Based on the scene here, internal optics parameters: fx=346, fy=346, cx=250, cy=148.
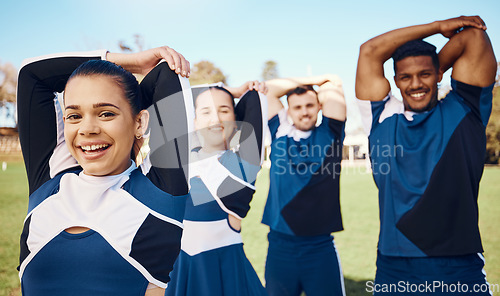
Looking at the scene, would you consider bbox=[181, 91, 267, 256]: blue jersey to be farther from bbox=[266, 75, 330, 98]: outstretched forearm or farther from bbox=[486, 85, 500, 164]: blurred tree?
bbox=[486, 85, 500, 164]: blurred tree

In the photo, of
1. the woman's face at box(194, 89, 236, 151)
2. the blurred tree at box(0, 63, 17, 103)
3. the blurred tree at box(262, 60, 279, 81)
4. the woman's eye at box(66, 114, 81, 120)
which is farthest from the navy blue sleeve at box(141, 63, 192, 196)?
the blurred tree at box(262, 60, 279, 81)

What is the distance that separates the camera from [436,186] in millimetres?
2271

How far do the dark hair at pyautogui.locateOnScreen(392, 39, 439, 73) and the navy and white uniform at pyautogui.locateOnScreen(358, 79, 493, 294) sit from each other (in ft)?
0.77

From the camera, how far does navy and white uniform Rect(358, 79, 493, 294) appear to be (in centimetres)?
222

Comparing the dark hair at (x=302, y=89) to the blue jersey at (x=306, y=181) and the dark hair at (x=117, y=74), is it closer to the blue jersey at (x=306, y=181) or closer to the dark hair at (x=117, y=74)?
the blue jersey at (x=306, y=181)

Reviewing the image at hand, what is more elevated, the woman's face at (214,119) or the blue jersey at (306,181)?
the woman's face at (214,119)

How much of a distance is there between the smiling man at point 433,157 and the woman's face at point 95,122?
1846 millimetres

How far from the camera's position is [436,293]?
2.21 m

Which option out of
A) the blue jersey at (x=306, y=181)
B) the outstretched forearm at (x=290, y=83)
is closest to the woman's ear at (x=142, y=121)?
the blue jersey at (x=306, y=181)

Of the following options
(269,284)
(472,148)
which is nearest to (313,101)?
(472,148)

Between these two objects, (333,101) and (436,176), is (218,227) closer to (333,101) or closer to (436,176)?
(436,176)

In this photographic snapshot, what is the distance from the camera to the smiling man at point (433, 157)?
2225mm

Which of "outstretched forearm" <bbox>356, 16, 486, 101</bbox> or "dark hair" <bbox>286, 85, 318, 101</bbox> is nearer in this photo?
"outstretched forearm" <bbox>356, 16, 486, 101</bbox>

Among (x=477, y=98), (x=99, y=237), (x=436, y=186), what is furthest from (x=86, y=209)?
(x=477, y=98)
